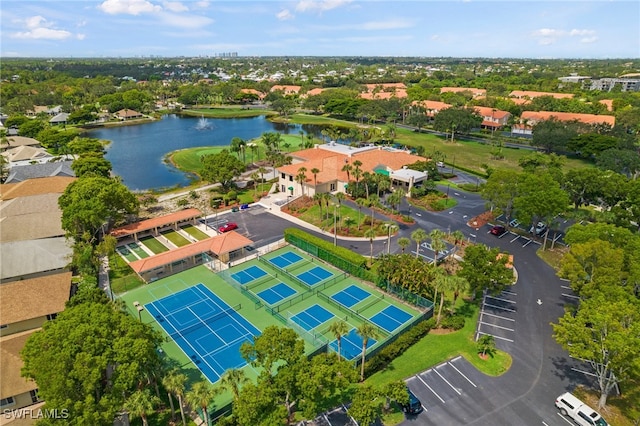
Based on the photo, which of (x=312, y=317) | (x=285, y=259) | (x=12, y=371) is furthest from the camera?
(x=285, y=259)

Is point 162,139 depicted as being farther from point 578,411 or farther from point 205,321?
point 578,411

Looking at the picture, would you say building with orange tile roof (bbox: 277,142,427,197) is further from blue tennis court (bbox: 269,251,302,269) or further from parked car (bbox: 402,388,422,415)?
parked car (bbox: 402,388,422,415)

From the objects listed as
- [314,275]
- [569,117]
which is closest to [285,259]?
[314,275]

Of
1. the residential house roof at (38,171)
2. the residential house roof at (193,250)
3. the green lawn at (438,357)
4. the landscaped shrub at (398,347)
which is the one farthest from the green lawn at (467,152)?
the residential house roof at (38,171)

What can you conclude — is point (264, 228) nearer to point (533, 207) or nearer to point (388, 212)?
point (388, 212)

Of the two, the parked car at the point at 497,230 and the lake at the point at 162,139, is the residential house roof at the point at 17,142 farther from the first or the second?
the parked car at the point at 497,230

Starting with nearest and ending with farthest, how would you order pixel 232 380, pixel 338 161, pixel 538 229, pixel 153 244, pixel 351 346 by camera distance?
1. pixel 232 380
2. pixel 351 346
3. pixel 153 244
4. pixel 538 229
5. pixel 338 161

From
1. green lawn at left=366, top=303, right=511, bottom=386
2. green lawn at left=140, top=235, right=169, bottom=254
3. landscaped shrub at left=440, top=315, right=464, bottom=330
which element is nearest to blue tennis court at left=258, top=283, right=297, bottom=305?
green lawn at left=366, top=303, right=511, bottom=386
